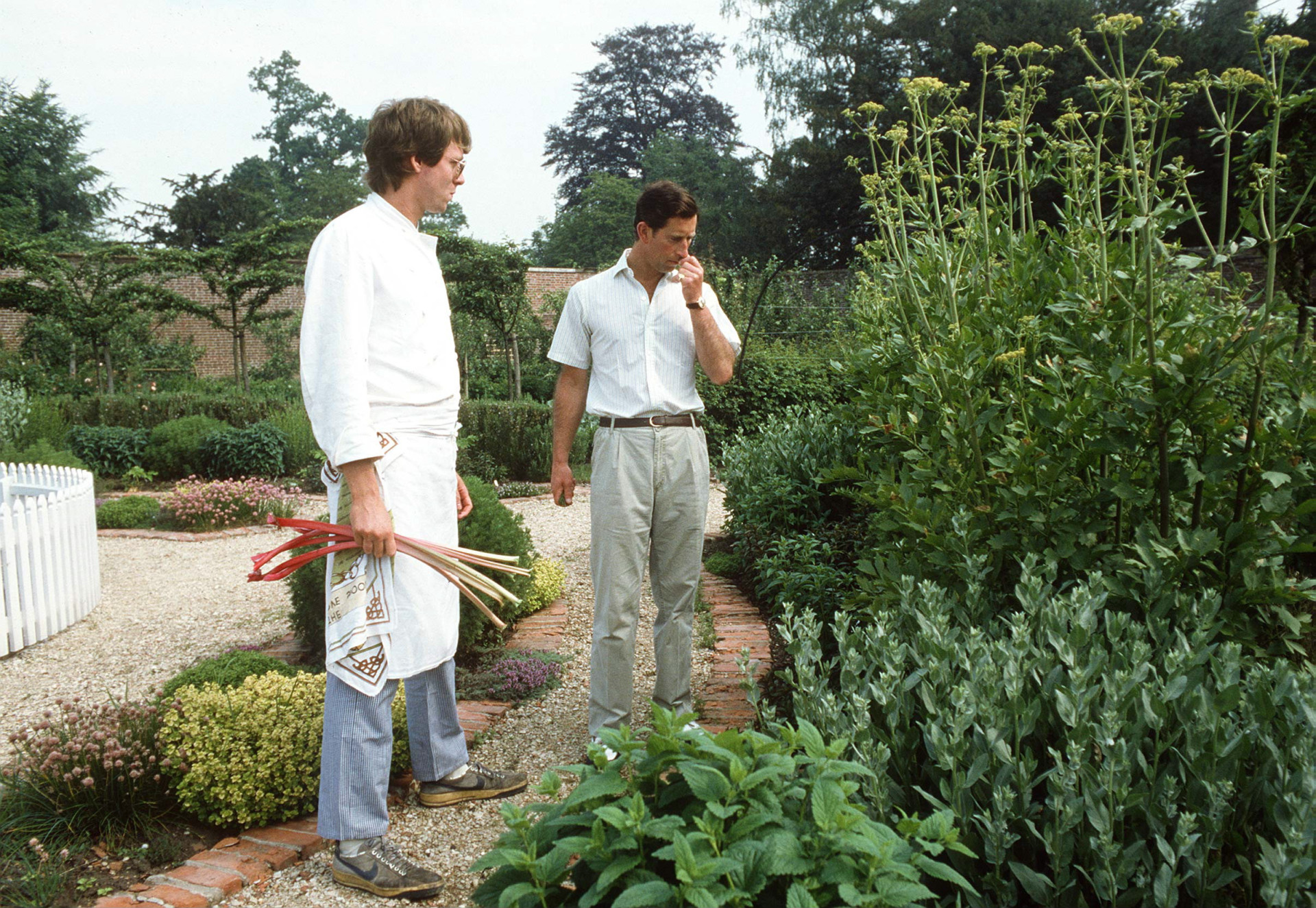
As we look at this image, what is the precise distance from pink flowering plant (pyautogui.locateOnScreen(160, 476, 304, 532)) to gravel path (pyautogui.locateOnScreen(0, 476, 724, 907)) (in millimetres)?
529

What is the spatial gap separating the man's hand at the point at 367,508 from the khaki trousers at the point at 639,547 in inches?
31.8

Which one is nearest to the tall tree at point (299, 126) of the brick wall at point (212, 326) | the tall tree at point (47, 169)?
the tall tree at point (47, 169)

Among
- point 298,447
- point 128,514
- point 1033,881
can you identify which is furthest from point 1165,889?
point 298,447

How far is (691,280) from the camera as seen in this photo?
2.77 m

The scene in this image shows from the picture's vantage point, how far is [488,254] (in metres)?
15.8

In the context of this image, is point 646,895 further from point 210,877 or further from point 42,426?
point 42,426

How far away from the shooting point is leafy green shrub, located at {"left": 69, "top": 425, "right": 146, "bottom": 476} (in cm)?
1179

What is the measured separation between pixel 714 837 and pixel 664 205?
6.67 feet

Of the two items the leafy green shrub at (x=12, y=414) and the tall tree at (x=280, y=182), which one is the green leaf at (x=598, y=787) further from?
the tall tree at (x=280, y=182)

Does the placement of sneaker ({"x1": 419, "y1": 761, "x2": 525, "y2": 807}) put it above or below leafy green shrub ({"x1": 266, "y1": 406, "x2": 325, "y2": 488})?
below

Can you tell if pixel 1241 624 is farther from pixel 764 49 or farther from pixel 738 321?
pixel 764 49

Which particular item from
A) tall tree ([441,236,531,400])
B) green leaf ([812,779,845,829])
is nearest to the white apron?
green leaf ([812,779,845,829])

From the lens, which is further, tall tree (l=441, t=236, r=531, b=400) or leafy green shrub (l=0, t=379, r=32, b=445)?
tall tree (l=441, t=236, r=531, b=400)

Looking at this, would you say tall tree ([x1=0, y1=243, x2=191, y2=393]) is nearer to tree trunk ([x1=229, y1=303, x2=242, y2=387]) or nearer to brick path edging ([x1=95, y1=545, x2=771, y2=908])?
tree trunk ([x1=229, y1=303, x2=242, y2=387])
